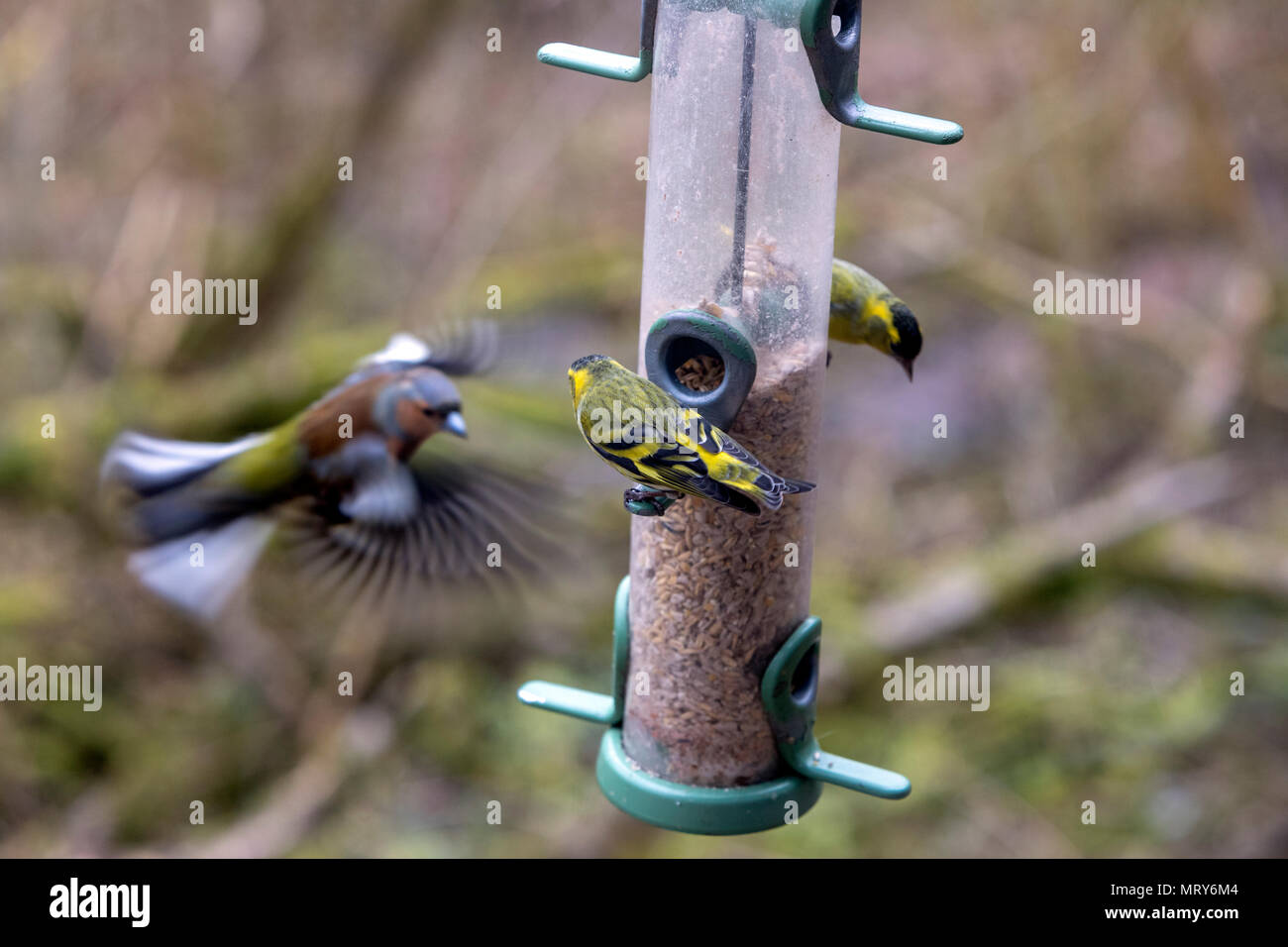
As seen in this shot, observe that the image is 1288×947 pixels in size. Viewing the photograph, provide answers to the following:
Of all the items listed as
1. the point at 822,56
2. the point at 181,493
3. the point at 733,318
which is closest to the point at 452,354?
the point at 181,493

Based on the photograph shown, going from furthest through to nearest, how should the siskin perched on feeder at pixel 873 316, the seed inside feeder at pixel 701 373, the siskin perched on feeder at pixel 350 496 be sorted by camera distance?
the siskin perched on feeder at pixel 350 496 < the siskin perched on feeder at pixel 873 316 < the seed inside feeder at pixel 701 373

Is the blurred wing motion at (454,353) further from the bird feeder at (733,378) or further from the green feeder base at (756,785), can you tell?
the green feeder base at (756,785)

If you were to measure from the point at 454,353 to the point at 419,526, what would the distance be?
1.58 feet

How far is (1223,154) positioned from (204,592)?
4557 mm

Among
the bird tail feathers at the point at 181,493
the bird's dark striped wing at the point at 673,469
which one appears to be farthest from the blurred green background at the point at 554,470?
the bird's dark striped wing at the point at 673,469

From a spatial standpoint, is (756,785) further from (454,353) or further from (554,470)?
(554,470)

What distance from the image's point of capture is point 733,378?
2992 mm

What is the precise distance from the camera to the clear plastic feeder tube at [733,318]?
2.96 metres

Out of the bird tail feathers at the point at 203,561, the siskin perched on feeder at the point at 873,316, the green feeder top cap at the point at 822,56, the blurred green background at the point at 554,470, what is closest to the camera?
the green feeder top cap at the point at 822,56

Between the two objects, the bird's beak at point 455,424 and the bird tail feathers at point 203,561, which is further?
the bird tail feathers at point 203,561

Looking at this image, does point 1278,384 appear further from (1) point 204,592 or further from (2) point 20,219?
(2) point 20,219

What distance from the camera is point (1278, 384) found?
5.85 meters

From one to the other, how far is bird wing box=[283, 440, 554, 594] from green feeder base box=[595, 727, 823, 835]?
0.70 m

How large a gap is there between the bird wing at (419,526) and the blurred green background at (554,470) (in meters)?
1.42
